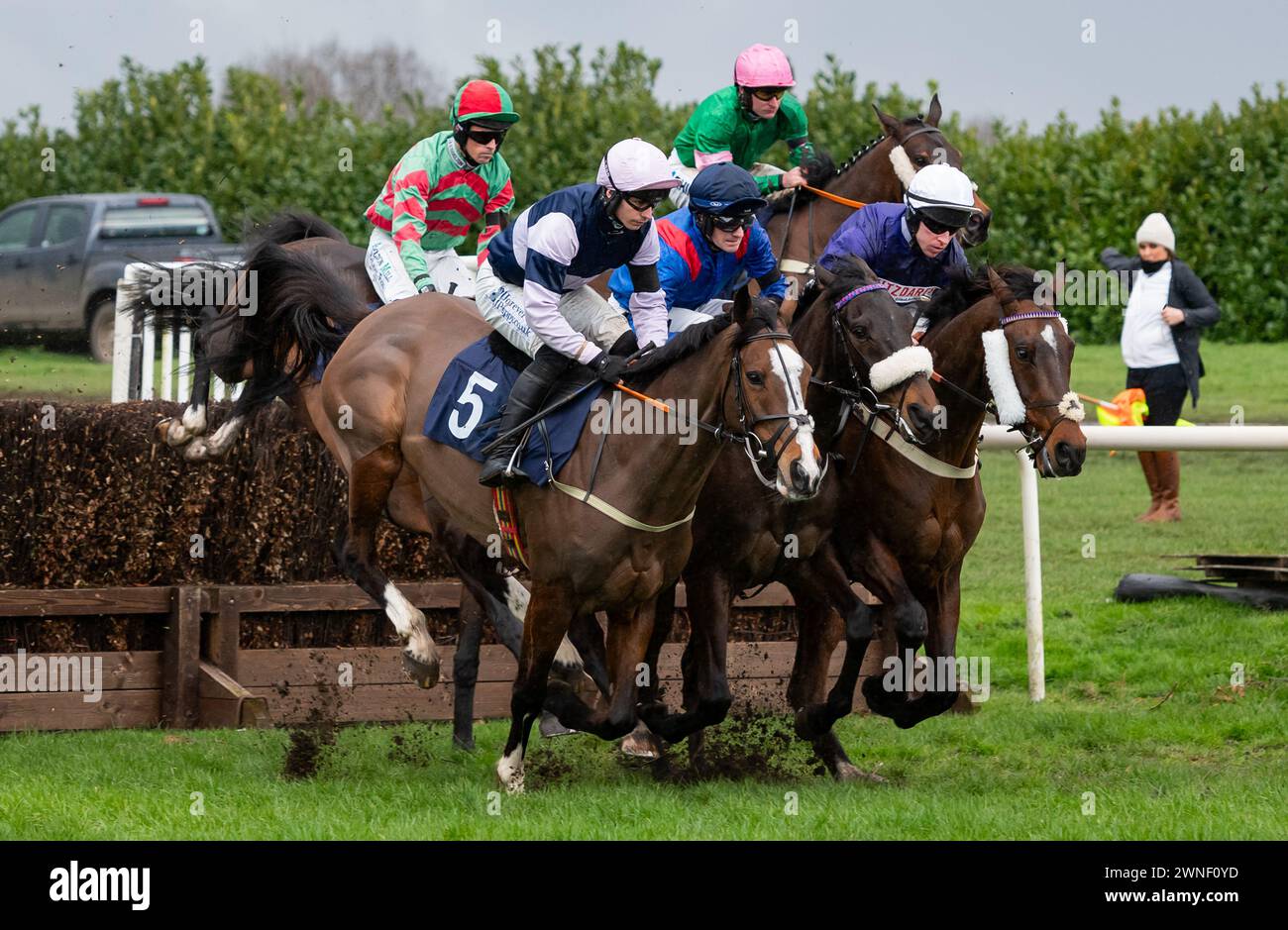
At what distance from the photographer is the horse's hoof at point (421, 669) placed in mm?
6398

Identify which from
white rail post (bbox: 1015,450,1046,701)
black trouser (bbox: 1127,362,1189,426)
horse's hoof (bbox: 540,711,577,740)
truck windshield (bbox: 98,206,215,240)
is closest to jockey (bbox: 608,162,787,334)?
horse's hoof (bbox: 540,711,577,740)

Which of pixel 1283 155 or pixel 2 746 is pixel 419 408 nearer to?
pixel 2 746

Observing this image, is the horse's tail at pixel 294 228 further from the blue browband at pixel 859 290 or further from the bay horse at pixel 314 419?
the blue browband at pixel 859 290

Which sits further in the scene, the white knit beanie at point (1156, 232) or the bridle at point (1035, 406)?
the white knit beanie at point (1156, 232)

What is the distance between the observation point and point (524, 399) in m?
5.71

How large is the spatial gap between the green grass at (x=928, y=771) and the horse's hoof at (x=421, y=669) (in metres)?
0.33

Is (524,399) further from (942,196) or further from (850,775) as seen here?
(850,775)

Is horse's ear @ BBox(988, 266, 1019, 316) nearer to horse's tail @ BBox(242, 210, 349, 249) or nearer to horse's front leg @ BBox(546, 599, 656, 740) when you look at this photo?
horse's front leg @ BBox(546, 599, 656, 740)

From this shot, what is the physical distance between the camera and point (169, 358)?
9766 millimetres

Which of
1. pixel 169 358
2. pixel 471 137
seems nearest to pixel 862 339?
pixel 471 137

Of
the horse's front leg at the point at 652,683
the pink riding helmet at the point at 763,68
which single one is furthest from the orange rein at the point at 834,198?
the horse's front leg at the point at 652,683

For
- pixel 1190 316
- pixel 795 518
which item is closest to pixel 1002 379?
pixel 795 518

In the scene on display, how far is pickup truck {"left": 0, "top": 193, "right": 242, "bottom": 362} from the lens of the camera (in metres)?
17.6

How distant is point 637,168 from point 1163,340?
719 cm
